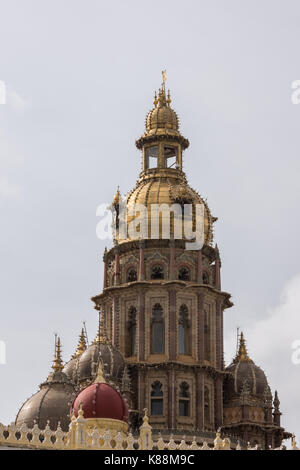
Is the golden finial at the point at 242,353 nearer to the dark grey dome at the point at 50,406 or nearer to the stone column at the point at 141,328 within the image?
the stone column at the point at 141,328

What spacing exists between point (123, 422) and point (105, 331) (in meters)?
30.1

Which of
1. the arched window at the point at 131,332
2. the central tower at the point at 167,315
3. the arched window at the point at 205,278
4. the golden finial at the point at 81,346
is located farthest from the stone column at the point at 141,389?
the arched window at the point at 205,278

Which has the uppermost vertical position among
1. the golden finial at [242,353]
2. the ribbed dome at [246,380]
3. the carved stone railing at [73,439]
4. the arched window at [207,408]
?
the golden finial at [242,353]

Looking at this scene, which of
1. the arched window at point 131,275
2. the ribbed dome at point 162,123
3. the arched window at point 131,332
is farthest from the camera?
the ribbed dome at point 162,123

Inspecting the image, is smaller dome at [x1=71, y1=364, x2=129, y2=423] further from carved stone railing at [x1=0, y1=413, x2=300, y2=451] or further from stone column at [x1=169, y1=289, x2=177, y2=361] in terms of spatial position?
stone column at [x1=169, y1=289, x2=177, y2=361]

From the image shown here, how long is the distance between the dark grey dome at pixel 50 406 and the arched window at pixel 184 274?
1958 centimetres

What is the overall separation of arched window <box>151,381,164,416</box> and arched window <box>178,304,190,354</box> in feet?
13.0

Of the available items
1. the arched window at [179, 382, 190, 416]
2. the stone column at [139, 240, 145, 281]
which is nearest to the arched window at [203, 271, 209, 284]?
the stone column at [139, 240, 145, 281]

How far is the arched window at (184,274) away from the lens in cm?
11506

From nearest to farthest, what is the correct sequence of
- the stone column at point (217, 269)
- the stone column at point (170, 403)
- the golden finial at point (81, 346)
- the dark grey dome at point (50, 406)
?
Answer: the dark grey dome at point (50, 406)
the stone column at point (170, 403)
the golden finial at point (81, 346)
the stone column at point (217, 269)

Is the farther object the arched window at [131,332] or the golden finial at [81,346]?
the golden finial at [81,346]

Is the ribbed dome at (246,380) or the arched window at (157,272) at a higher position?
the arched window at (157,272)
